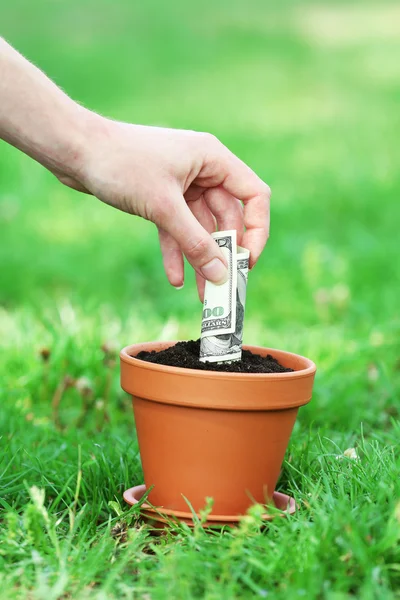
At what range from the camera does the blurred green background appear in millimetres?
3598

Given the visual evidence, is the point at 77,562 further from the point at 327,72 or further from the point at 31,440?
the point at 327,72

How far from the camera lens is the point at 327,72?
11.3m

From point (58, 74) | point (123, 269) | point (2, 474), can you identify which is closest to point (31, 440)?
point (2, 474)

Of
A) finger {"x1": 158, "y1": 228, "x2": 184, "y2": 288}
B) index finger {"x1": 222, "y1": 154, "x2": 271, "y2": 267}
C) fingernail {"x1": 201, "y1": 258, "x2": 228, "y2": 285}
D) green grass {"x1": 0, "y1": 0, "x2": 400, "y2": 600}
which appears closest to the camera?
green grass {"x1": 0, "y1": 0, "x2": 400, "y2": 600}

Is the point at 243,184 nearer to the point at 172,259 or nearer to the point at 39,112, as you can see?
the point at 172,259

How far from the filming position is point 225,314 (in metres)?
1.98

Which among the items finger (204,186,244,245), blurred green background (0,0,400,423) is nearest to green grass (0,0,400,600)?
blurred green background (0,0,400,423)

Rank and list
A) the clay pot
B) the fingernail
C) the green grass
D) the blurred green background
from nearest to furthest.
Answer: the green grass, the clay pot, the fingernail, the blurred green background

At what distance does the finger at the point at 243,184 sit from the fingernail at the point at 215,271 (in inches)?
6.3

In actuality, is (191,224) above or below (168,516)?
above

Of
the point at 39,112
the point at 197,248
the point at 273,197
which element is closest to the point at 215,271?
the point at 197,248

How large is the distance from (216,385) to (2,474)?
24.7 inches

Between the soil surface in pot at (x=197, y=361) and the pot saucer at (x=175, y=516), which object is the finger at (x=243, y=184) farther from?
the pot saucer at (x=175, y=516)

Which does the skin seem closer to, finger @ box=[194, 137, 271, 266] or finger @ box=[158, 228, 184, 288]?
finger @ box=[194, 137, 271, 266]
